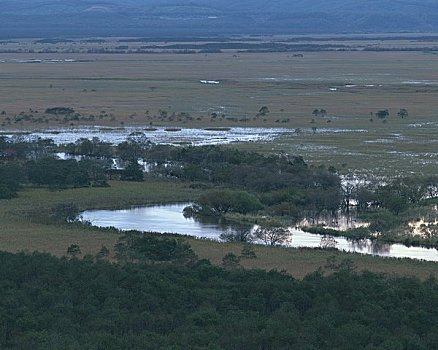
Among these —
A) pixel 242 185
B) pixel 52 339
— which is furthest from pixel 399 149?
pixel 52 339

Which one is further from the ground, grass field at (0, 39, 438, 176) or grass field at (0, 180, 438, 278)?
grass field at (0, 180, 438, 278)

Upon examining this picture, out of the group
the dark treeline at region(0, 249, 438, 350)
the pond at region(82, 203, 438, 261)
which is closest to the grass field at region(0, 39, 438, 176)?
the pond at region(82, 203, 438, 261)

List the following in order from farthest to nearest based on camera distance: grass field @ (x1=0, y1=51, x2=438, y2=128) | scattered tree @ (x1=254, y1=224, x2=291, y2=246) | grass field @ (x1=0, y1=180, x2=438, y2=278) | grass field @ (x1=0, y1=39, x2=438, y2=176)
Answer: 1. grass field @ (x1=0, y1=51, x2=438, y2=128)
2. grass field @ (x1=0, y1=39, x2=438, y2=176)
3. scattered tree @ (x1=254, y1=224, x2=291, y2=246)
4. grass field @ (x1=0, y1=180, x2=438, y2=278)

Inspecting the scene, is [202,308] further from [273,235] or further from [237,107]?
[237,107]

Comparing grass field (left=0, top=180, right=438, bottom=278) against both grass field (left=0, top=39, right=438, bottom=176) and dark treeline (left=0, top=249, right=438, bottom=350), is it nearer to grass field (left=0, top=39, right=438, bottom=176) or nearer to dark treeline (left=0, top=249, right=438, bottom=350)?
dark treeline (left=0, top=249, right=438, bottom=350)

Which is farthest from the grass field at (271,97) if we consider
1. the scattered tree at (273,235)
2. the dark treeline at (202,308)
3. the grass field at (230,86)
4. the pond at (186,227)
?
the dark treeline at (202,308)

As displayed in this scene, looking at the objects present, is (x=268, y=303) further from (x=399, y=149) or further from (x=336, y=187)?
(x=399, y=149)

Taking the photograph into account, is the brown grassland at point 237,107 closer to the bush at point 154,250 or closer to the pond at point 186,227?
the pond at point 186,227

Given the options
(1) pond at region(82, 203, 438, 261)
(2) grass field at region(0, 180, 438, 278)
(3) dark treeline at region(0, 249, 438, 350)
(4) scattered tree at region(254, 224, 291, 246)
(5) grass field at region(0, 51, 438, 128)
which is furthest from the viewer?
(5) grass field at region(0, 51, 438, 128)
